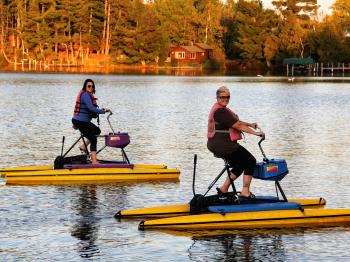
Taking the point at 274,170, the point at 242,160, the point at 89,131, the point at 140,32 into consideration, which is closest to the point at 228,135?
the point at 242,160

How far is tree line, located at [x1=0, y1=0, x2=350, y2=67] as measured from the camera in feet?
497

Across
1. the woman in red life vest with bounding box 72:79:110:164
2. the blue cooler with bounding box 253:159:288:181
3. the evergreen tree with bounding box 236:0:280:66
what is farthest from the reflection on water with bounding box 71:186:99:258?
the evergreen tree with bounding box 236:0:280:66

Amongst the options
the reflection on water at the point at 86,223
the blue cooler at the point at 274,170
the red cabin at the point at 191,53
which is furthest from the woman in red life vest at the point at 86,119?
the red cabin at the point at 191,53

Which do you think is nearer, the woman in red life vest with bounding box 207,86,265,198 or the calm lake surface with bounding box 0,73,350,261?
the calm lake surface with bounding box 0,73,350,261

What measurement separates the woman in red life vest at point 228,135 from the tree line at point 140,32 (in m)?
136

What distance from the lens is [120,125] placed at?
37.2 meters

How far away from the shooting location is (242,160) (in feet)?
47.0

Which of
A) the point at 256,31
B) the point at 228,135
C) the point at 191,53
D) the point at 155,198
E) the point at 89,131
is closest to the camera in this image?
the point at 228,135

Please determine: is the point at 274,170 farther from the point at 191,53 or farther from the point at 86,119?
the point at 191,53

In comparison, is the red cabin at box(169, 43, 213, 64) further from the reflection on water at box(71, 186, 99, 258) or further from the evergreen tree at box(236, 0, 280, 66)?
the reflection on water at box(71, 186, 99, 258)

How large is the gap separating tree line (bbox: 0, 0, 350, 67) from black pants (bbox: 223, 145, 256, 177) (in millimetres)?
135505

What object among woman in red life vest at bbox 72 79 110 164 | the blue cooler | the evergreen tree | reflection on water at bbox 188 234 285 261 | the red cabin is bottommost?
reflection on water at bbox 188 234 285 261

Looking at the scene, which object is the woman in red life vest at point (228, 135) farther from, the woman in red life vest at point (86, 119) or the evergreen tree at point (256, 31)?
the evergreen tree at point (256, 31)

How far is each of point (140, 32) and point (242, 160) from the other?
448 feet
